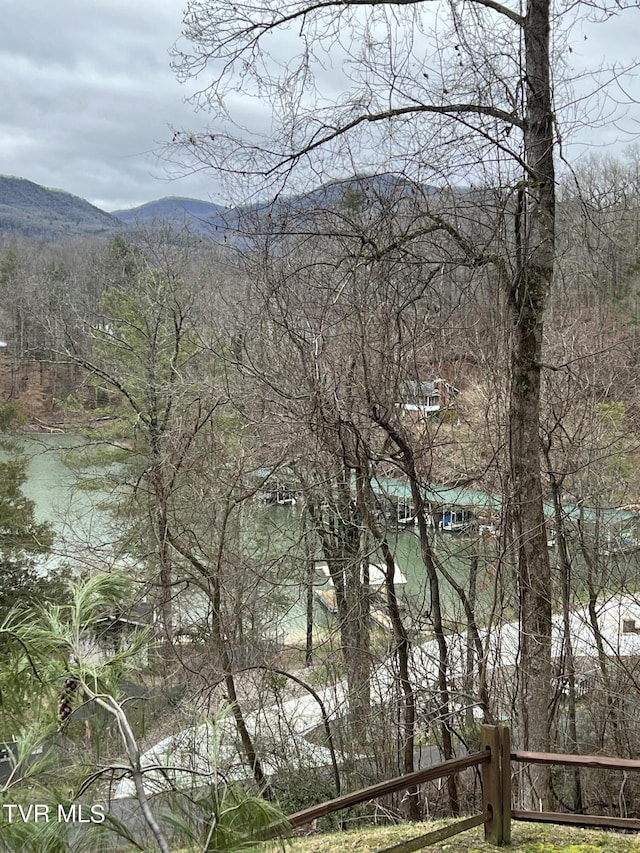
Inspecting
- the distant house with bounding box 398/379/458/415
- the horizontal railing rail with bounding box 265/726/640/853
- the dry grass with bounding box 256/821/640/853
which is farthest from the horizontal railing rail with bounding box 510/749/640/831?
the distant house with bounding box 398/379/458/415

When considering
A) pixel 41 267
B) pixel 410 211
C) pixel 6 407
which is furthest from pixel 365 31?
pixel 41 267

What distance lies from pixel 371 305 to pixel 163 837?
3925 mm

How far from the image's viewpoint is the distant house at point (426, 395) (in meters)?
5.54

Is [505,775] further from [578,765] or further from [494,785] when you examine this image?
[578,765]

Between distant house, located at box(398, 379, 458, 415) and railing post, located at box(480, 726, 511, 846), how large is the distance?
2618 millimetres

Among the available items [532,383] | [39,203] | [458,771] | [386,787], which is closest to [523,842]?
[458,771]

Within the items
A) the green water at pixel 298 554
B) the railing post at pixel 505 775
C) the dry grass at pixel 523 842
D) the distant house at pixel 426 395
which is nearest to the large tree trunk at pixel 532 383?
the green water at pixel 298 554

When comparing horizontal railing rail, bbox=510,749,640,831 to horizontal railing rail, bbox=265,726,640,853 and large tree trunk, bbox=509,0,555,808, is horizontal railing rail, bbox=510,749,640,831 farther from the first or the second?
large tree trunk, bbox=509,0,555,808

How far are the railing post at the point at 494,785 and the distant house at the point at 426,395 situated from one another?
262cm

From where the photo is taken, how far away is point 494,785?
323cm

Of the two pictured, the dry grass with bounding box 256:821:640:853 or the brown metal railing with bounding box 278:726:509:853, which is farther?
the dry grass with bounding box 256:821:640:853

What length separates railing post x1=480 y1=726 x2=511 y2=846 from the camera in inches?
125

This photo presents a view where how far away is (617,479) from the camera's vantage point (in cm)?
867

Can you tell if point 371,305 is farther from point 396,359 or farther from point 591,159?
point 591,159
